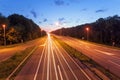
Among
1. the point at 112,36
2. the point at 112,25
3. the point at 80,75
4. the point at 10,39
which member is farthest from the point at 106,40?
the point at 80,75

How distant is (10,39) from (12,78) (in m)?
67.1

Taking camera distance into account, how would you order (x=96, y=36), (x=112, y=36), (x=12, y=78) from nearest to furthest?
(x=12, y=78) → (x=112, y=36) → (x=96, y=36)

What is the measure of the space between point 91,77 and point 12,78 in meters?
6.81

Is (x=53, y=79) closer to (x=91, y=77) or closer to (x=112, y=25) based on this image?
(x=91, y=77)

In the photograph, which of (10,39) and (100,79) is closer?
(100,79)

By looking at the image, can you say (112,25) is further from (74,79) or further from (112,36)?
(74,79)

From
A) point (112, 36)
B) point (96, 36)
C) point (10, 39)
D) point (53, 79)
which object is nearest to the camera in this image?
point (53, 79)

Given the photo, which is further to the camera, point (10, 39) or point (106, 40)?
point (106, 40)

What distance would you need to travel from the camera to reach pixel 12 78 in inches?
925

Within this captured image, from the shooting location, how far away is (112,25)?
12438 cm

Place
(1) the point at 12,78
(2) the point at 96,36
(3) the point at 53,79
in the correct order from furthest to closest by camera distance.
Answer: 1. (2) the point at 96,36
2. (1) the point at 12,78
3. (3) the point at 53,79

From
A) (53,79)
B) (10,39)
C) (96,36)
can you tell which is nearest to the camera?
(53,79)

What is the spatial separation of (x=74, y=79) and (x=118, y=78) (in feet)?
11.9

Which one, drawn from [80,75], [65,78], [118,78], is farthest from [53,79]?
[118,78]
